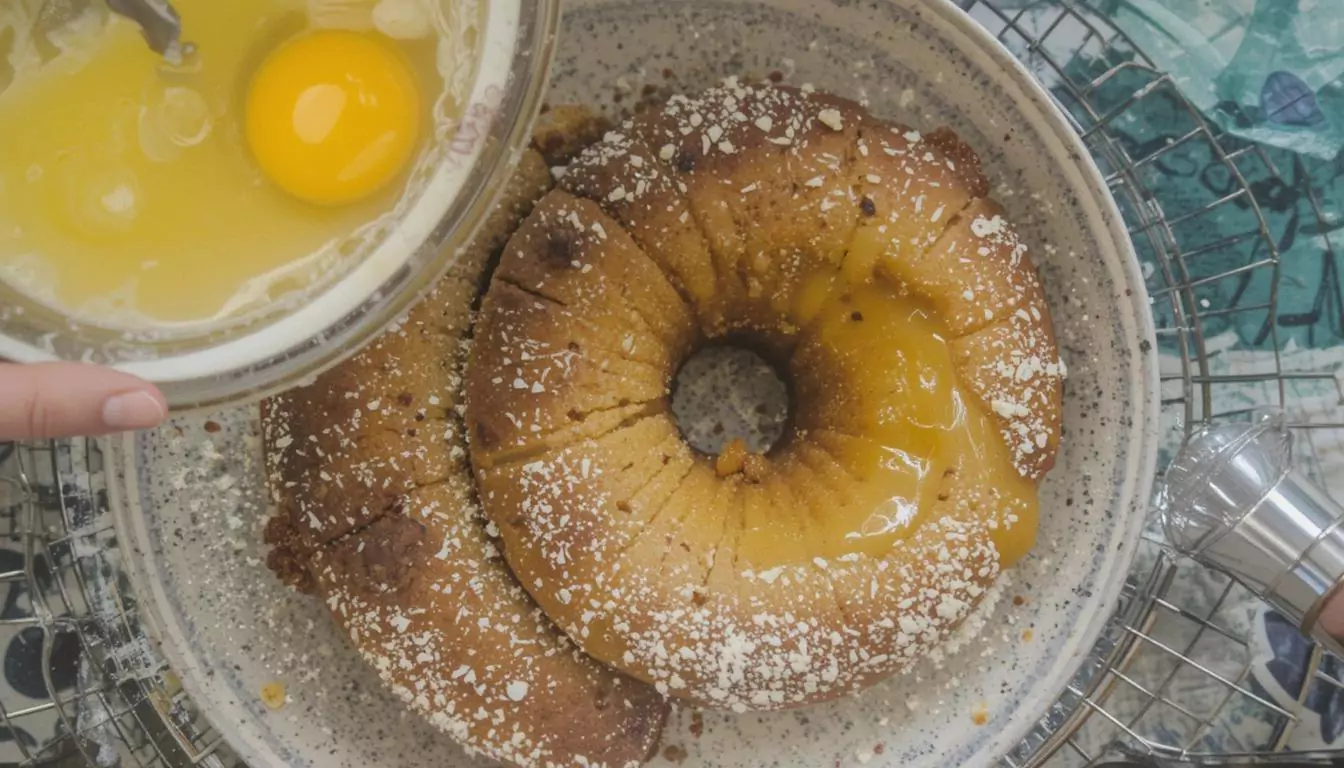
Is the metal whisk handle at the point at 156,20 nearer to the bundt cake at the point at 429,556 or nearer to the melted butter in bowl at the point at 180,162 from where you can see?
the melted butter in bowl at the point at 180,162

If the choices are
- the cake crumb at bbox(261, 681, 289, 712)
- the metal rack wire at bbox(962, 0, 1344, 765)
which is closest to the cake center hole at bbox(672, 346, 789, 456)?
the metal rack wire at bbox(962, 0, 1344, 765)

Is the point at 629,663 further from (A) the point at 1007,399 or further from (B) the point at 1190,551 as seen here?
(B) the point at 1190,551

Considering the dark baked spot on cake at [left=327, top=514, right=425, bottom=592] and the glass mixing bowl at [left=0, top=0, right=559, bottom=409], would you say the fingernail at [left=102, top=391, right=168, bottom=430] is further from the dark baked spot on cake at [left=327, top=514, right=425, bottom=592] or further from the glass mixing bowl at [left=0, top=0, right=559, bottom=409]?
the dark baked spot on cake at [left=327, top=514, right=425, bottom=592]

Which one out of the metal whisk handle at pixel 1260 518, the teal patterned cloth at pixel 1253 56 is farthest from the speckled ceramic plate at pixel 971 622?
the teal patterned cloth at pixel 1253 56

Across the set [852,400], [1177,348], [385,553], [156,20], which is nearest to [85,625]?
[385,553]

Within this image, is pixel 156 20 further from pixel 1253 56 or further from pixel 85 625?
pixel 1253 56

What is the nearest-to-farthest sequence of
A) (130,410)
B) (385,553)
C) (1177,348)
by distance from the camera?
(130,410), (385,553), (1177,348)
